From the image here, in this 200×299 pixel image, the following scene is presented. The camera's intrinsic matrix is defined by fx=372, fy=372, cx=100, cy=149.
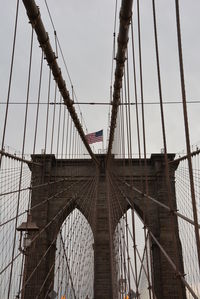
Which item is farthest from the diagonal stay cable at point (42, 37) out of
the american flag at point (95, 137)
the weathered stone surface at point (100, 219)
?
the american flag at point (95, 137)

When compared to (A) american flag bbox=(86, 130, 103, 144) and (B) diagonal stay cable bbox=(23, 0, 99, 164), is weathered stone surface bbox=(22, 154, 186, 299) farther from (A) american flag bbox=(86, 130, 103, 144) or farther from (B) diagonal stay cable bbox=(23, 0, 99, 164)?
(B) diagonal stay cable bbox=(23, 0, 99, 164)

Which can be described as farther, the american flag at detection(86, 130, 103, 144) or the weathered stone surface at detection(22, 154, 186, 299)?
the american flag at detection(86, 130, 103, 144)

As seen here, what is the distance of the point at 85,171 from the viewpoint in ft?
52.3

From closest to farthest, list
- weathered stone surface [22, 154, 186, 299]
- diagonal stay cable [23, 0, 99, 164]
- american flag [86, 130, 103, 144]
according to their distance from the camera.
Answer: diagonal stay cable [23, 0, 99, 164] < weathered stone surface [22, 154, 186, 299] < american flag [86, 130, 103, 144]

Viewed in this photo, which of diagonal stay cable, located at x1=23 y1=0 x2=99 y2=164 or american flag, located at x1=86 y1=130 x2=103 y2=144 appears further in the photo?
american flag, located at x1=86 y1=130 x2=103 y2=144

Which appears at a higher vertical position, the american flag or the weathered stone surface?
the american flag

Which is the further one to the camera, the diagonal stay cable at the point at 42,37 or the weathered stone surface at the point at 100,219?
the weathered stone surface at the point at 100,219

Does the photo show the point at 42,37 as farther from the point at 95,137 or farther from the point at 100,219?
the point at 100,219

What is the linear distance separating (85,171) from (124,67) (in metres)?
10.1

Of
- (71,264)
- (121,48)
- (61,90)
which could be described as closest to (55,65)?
(121,48)

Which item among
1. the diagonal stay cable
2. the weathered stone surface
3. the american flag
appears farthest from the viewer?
the american flag

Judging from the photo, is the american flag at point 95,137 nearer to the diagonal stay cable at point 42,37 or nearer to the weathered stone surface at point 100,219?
the weathered stone surface at point 100,219

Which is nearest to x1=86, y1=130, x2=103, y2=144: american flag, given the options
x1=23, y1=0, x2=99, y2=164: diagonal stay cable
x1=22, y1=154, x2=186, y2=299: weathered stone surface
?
x1=22, y1=154, x2=186, y2=299: weathered stone surface

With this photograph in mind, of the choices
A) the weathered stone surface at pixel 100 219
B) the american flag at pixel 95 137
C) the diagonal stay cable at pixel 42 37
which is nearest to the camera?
the diagonal stay cable at pixel 42 37
